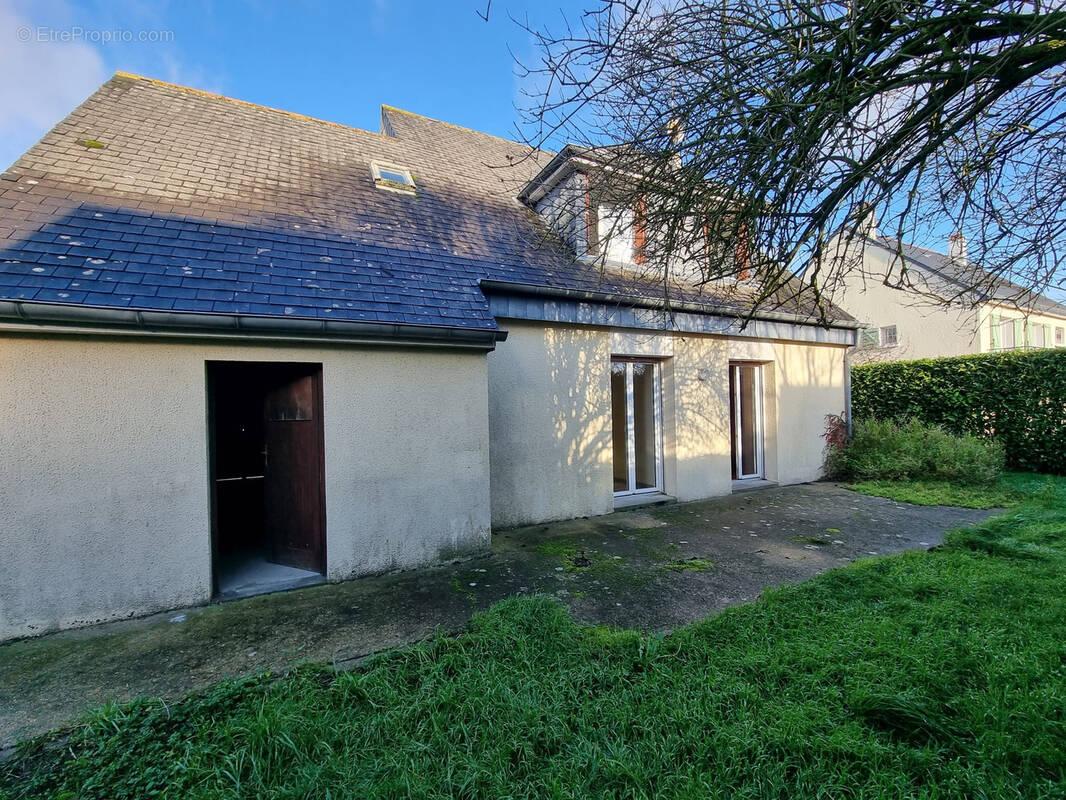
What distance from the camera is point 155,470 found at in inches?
159

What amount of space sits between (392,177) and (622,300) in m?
4.82

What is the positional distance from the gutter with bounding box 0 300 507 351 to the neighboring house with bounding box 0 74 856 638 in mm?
21

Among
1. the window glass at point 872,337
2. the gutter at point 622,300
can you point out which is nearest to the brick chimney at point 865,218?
the gutter at point 622,300

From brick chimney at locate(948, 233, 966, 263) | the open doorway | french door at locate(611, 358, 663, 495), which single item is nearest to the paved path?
the open doorway

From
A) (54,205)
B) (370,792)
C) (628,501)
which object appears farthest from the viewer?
(628,501)

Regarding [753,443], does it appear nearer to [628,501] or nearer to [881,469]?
[881,469]

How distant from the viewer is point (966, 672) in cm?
274

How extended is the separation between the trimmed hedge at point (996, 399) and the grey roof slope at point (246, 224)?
747 cm

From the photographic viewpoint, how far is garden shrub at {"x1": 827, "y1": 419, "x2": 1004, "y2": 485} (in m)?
8.46

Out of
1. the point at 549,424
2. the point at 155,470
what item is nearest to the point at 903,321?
the point at 549,424

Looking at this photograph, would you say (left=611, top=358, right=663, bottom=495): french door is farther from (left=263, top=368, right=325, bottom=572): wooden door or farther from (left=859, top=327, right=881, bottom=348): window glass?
(left=859, top=327, right=881, bottom=348): window glass

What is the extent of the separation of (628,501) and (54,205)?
8.26m

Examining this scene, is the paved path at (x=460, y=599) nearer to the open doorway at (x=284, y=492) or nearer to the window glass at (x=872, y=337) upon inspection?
the open doorway at (x=284, y=492)

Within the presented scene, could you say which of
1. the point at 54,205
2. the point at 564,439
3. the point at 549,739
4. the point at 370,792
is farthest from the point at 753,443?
the point at 54,205
